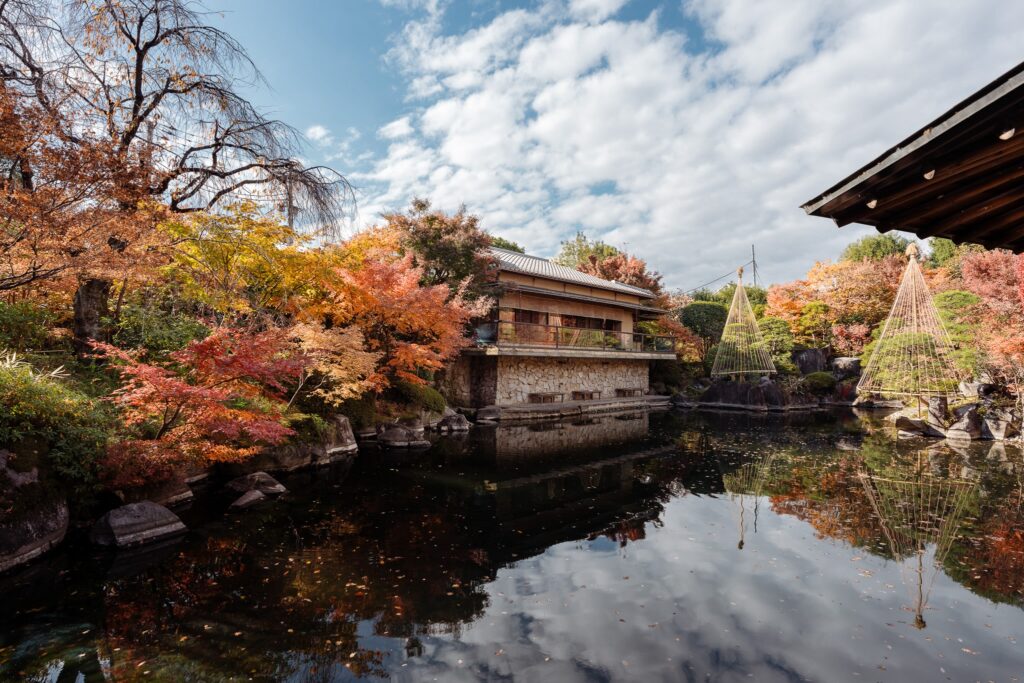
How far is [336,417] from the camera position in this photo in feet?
36.4

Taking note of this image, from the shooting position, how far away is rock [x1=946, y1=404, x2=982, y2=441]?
14094mm

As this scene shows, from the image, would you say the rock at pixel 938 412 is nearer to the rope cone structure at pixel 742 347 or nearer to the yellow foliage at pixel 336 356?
the rope cone structure at pixel 742 347

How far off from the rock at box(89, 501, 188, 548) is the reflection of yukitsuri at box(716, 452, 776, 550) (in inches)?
292

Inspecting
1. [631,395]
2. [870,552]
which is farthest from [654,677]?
[631,395]

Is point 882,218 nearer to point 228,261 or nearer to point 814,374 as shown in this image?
point 228,261

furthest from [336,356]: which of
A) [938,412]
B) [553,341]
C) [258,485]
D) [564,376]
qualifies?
[938,412]

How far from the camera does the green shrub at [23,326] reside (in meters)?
8.80

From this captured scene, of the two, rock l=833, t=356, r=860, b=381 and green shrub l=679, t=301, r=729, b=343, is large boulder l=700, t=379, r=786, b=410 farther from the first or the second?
rock l=833, t=356, r=860, b=381

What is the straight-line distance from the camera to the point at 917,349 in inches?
619

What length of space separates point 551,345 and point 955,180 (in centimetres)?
1641

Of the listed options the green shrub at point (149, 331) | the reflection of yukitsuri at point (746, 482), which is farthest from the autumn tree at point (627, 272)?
the green shrub at point (149, 331)

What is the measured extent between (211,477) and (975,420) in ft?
67.0

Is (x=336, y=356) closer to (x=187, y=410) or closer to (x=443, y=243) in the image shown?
(x=187, y=410)

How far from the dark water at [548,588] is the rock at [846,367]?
61.8 feet
